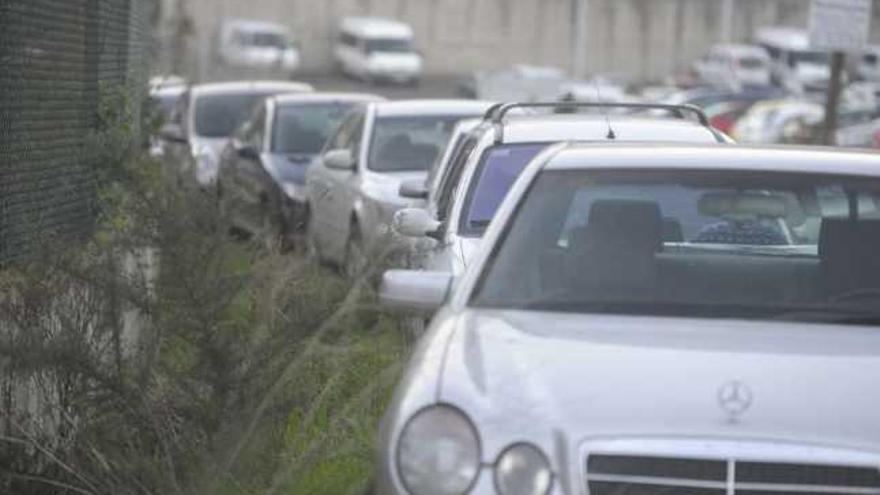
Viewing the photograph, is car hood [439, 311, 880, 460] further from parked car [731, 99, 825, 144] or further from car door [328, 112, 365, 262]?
parked car [731, 99, 825, 144]

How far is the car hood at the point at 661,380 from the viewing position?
572 cm

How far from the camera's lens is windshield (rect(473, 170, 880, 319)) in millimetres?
6695

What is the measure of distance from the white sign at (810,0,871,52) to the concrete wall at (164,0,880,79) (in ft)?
196

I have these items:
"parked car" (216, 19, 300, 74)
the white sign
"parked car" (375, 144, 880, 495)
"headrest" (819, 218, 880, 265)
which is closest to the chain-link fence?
"parked car" (375, 144, 880, 495)

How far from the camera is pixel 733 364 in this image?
5.98 meters

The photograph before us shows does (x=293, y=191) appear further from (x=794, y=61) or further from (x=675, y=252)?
(x=794, y=61)

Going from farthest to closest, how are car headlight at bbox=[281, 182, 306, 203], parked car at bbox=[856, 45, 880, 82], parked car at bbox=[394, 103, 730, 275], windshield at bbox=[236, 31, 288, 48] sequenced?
1. parked car at bbox=[856, 45, 880, 82]
2. windshield at bbox=[236, 31, 288, 48]
3. car headlight at bbox=[281, 182, 306, 203]
4. parked car at bbox=[394, 103, 730, 275]

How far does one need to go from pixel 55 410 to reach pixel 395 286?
1.45m

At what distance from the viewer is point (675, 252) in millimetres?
7316

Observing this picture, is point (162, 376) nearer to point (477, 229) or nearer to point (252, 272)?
point (252, 272)

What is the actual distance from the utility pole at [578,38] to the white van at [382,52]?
6.07 m

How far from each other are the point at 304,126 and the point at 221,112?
456 centimetres

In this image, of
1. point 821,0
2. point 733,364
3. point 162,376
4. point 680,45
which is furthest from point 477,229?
point 680,45

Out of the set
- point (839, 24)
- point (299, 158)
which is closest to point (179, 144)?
point (299, 158)
